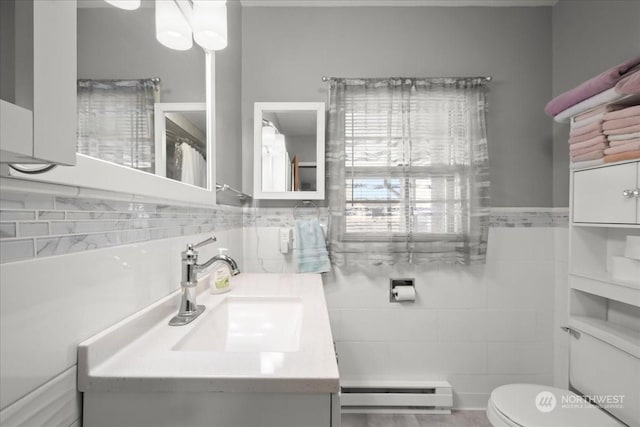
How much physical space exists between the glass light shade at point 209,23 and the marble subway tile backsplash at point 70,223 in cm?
66

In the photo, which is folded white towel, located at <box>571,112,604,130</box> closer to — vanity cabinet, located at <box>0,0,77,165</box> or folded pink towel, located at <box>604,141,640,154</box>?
folded pink towel, located at <box>604,141,640,154</box>

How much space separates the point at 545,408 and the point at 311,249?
126cm

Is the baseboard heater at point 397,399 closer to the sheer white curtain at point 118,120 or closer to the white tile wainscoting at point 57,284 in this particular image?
the white tile wainscoting at point 57,284

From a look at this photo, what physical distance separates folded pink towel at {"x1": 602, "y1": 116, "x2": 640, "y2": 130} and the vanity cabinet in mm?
1672

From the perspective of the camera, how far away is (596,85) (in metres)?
1.20

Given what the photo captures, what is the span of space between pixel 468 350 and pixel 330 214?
1195 millimetres

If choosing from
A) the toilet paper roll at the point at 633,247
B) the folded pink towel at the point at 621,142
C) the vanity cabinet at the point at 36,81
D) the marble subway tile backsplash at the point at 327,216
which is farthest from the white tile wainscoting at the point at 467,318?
the vanity cabinet at the point at 36,81

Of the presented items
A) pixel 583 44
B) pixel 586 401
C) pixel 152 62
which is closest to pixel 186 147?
pixel 152 62

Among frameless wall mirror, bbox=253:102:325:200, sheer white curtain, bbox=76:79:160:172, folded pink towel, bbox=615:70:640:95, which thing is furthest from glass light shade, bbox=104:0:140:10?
folded pink towel, bbox=615:70:640:95

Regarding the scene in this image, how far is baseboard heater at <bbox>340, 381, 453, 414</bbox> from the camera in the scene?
168 cm

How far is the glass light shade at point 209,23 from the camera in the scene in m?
1.03

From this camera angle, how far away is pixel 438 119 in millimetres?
1695

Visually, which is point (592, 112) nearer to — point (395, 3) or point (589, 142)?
point (589, 142)

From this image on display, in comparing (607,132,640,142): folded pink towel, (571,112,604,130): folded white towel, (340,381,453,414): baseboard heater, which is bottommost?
(340,381,453,414): baseboard heater
